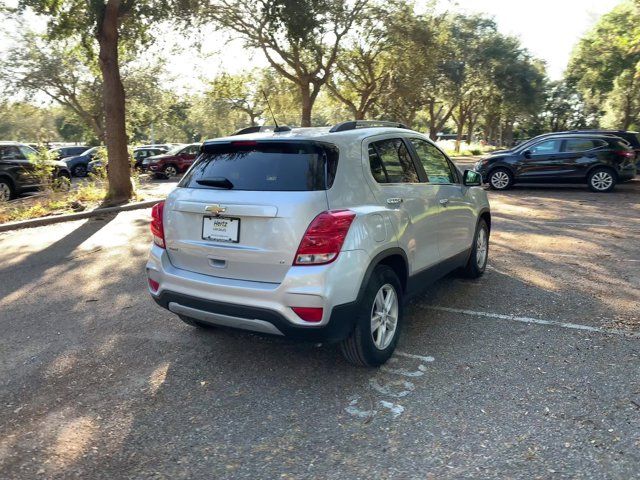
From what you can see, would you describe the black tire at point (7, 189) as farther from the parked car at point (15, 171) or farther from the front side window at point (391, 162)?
the front side window at point (391, 162)

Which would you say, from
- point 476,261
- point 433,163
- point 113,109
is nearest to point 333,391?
point 433,163

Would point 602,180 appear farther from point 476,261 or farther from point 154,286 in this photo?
point 154,286

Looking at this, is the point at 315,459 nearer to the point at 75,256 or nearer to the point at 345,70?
the point at 75,256

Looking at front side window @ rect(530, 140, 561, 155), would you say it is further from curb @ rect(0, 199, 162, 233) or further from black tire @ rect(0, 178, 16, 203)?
black tire @ rect(0, 178, 16, 203)

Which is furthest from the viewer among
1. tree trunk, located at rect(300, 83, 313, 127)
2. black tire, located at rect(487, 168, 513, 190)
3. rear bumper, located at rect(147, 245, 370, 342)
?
tree trunk, located at rect(300, 83, 313, 127)

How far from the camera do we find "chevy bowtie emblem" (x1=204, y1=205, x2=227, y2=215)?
3.50m

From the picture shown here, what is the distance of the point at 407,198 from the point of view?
4133 millimetres

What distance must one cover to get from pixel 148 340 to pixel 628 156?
14.1 metres

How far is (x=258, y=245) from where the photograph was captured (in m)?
3.37

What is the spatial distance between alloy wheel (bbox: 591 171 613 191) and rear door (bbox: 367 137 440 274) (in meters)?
11.7

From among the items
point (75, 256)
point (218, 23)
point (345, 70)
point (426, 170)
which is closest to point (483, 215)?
point (426, 170)

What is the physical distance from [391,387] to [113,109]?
38.0 feet

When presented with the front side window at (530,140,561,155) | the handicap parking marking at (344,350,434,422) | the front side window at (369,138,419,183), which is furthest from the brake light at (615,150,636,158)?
the handicap parking marking at (344,350,434,422)

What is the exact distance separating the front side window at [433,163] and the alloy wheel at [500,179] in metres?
11.2
